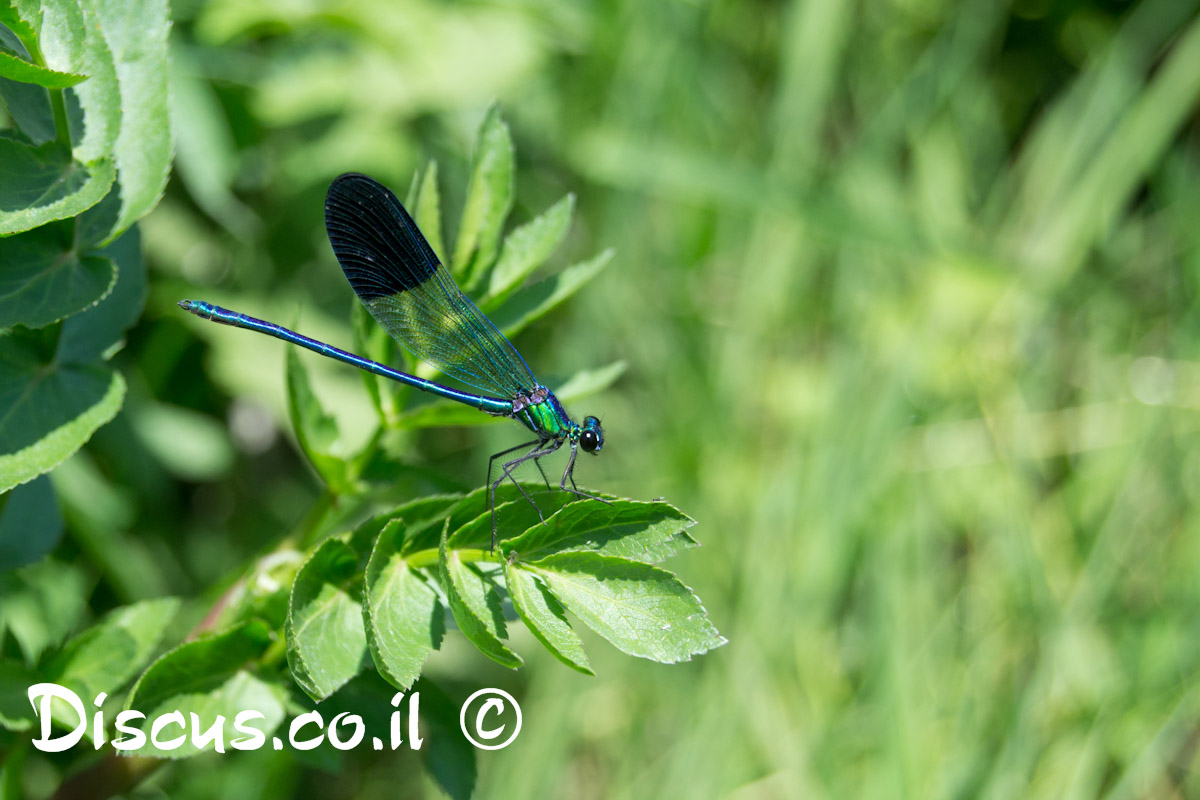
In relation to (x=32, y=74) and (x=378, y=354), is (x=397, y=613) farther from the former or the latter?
(x=32, y=74)

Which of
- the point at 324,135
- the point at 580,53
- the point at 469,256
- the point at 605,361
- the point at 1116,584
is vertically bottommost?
the point at 605,361

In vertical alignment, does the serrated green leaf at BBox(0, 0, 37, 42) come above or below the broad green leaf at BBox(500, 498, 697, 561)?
above

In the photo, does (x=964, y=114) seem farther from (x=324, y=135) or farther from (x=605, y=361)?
(x=324, y=135)

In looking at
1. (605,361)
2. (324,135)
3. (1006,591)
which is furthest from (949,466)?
(324,135)

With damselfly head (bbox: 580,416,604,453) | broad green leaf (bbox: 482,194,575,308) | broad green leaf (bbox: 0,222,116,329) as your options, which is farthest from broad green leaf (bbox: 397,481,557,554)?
damselfly head (bbox: 580,416,604,453)

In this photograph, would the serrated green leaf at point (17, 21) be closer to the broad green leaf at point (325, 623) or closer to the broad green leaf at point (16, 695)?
the broad green leaf at point (325, 623)

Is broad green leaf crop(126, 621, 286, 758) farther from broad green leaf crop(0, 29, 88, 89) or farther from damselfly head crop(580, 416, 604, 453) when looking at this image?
damselfly head crop(580, 416, 604, 453)
